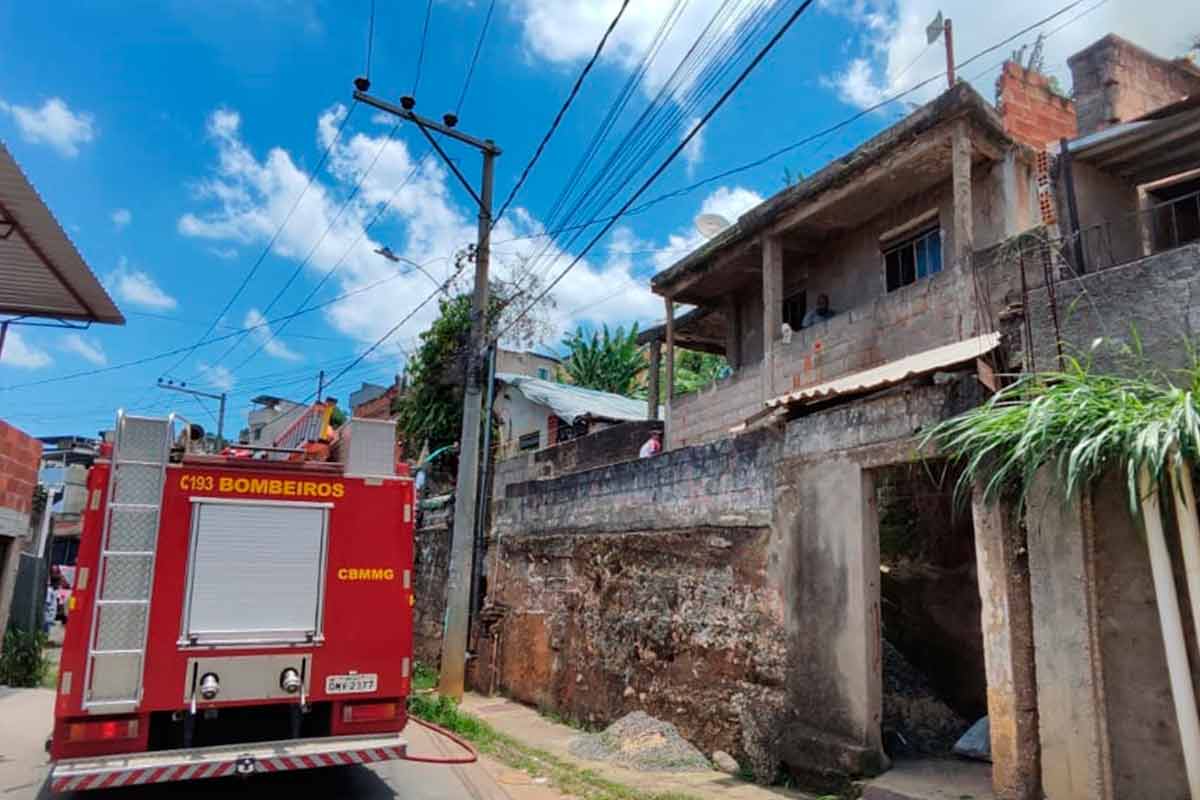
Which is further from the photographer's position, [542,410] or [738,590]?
[542,410]

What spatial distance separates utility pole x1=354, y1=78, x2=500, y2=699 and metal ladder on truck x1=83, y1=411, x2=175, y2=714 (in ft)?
22.8

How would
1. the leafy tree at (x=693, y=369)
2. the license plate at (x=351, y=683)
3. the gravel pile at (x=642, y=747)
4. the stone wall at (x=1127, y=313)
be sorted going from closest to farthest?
the stone wall at (x=1127, y=313)
the license plate at (x=351, y=683)
the gravel pile at (x=642, y=747)
the leafy tree at (x=693, y=369)

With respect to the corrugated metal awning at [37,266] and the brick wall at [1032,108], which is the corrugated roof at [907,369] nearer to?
the brick wall at [1032,108]

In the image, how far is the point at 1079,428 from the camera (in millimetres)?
4785

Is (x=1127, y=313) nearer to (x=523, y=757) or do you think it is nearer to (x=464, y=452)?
(x=523, y=757)

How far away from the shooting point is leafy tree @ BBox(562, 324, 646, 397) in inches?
1145

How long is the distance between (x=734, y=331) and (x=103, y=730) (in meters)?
12.3

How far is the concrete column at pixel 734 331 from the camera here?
15.2 m

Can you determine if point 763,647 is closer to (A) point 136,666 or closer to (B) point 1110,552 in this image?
(B) point 1110,552

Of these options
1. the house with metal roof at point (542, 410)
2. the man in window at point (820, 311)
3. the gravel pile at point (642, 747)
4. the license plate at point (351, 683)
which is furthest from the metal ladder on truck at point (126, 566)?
the house with metal roof at point (542, 410)

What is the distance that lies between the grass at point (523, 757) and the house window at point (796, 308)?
327 inches

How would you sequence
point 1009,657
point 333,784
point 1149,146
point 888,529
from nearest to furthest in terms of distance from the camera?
1. point 1009,657
2. point 333,784
3. point 1149,146
4. point 888,529

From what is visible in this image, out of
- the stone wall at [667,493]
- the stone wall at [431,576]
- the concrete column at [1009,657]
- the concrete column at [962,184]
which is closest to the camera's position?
the concrete column at [1009,657]

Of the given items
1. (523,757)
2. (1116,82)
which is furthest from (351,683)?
(1116,82)
